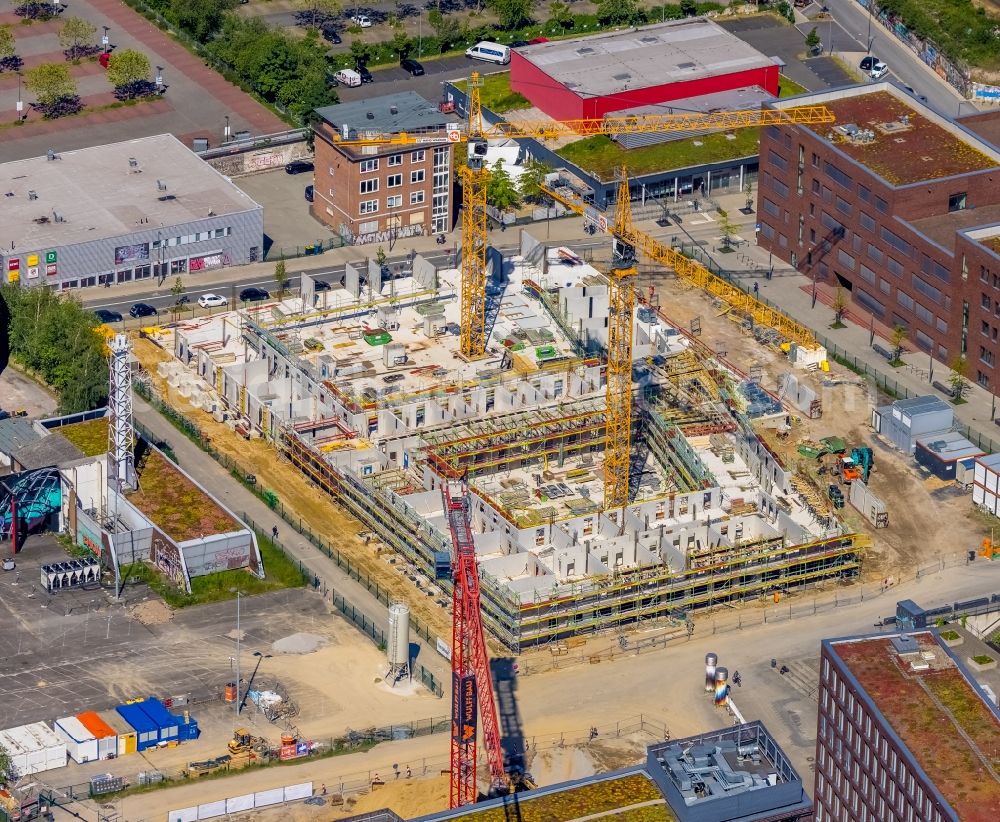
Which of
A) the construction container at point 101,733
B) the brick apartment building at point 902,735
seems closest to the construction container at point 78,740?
the construction container at point 101,733

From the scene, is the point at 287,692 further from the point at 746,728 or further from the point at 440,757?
the point at 746,728

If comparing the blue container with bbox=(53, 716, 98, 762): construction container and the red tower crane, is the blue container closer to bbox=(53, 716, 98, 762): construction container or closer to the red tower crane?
bbox=(53, 716, 98, 762): construction container

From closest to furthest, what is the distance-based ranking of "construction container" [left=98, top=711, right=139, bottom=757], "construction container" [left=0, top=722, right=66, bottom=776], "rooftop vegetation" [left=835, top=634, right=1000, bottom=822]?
"rooftop vegetation" [left=835, top=634, right=1000, bottom=822], "construction container" [left=0, top=722, right=66, bottom=776], "construction container" [left=98, top=711, right=139, bottom=757]

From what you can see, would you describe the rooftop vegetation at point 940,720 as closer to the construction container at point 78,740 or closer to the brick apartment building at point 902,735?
the brick apartment building at point 902,735

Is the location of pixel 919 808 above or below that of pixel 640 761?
above

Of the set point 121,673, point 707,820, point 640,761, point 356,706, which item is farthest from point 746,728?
point 121,673

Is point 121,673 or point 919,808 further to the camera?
point 121,673

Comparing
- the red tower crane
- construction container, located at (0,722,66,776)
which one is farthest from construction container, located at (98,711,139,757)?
the red tower crane
